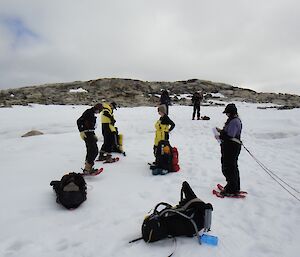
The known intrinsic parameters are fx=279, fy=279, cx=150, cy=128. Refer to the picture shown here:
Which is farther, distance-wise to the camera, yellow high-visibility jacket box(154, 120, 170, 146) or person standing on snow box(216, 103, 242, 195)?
yellow high-visibility jacket box(154, 120, 170, 146)

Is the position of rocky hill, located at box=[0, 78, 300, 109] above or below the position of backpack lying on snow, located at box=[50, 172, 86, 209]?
above

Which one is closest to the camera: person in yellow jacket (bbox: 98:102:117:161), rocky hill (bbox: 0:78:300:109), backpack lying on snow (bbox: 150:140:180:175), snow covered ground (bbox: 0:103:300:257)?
snow covered ground (bbox: 0:103:300:257)

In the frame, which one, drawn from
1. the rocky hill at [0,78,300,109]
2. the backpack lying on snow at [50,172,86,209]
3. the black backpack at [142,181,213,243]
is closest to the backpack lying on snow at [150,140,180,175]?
the backpack lying on snow at [50,172,86,209]

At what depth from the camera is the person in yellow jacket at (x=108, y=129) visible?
413 inches

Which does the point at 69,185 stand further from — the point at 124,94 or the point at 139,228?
the point at 124,94

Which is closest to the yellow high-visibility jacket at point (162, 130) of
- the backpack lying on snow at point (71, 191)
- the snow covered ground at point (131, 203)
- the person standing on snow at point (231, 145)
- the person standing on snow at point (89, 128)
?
the snow covered ground at point (131, 203)

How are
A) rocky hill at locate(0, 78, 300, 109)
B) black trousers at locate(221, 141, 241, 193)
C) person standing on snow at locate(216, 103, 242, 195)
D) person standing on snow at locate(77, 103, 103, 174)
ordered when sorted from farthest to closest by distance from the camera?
rocky hill at locate(0, 78, 300, 109), person standing on snow at locate(77, 103, 103, 174), black trousers at locate(221, 141, 241, 193), person standing on snow at locate(216, 103, 242, 195)

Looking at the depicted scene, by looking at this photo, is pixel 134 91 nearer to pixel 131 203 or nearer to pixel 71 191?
pixel 131 203

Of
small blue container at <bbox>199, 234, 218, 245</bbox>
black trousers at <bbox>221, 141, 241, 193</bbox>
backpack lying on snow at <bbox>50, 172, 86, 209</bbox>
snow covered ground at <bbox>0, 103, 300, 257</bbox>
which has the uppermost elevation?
black trousers at <bbox>221, 141, 241, 193</bbox>

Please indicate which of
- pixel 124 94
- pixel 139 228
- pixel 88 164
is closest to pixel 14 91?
pixel 124 94

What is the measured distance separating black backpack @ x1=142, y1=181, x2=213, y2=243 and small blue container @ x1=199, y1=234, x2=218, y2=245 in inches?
5.5

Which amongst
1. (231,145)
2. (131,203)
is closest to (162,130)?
(231,145)

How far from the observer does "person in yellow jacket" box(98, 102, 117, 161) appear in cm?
1050

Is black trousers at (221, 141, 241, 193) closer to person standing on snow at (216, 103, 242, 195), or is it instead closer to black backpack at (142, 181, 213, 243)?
person standing on snow at (216, 103, 242, 195)
